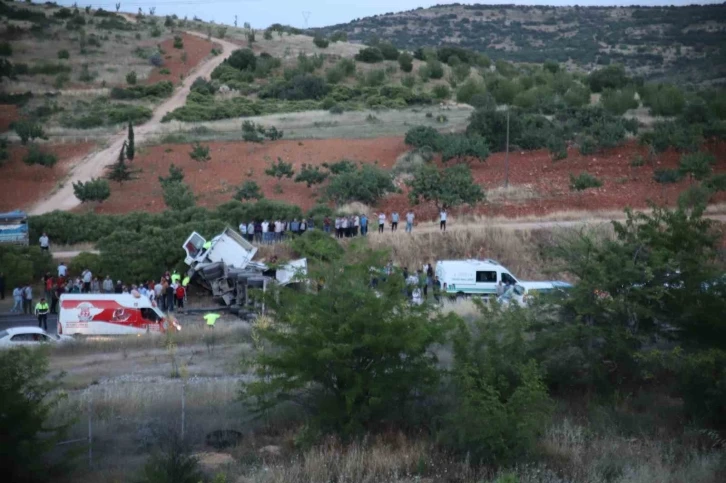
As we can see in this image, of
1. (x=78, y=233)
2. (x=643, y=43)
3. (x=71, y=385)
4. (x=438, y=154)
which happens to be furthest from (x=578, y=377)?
(x=643, y=43)

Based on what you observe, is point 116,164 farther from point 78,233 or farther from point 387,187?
point 387,187

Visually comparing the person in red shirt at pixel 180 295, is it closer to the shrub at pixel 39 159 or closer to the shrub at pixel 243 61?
the shrub at pixel 39 159

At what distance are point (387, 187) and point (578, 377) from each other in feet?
94.2

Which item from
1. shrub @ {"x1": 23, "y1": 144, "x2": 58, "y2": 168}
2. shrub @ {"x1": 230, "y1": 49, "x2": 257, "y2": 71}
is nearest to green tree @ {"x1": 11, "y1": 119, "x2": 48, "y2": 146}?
shrub @ {"x1": 23, "y1": 144, "x2": 58, "y2": 168}

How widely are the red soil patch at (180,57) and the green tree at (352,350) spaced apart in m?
73.3

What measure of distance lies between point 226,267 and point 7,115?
43513 millimetres

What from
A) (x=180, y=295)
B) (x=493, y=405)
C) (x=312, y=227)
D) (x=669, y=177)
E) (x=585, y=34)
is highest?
(x=585, y=34)

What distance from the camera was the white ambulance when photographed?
82.4 feet

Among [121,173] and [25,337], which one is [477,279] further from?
[121,173]

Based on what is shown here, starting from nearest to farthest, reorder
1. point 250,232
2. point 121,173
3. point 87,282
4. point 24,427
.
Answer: point 24,427 → point 87,282 → point 250,232 → point 121,173

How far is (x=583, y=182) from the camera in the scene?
43.4 meters

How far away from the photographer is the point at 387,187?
43.4 meters

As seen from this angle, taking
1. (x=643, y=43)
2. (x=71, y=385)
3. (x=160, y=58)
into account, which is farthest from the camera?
(x=643, y=43)

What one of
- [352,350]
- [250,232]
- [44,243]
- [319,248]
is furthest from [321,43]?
[352,350]
